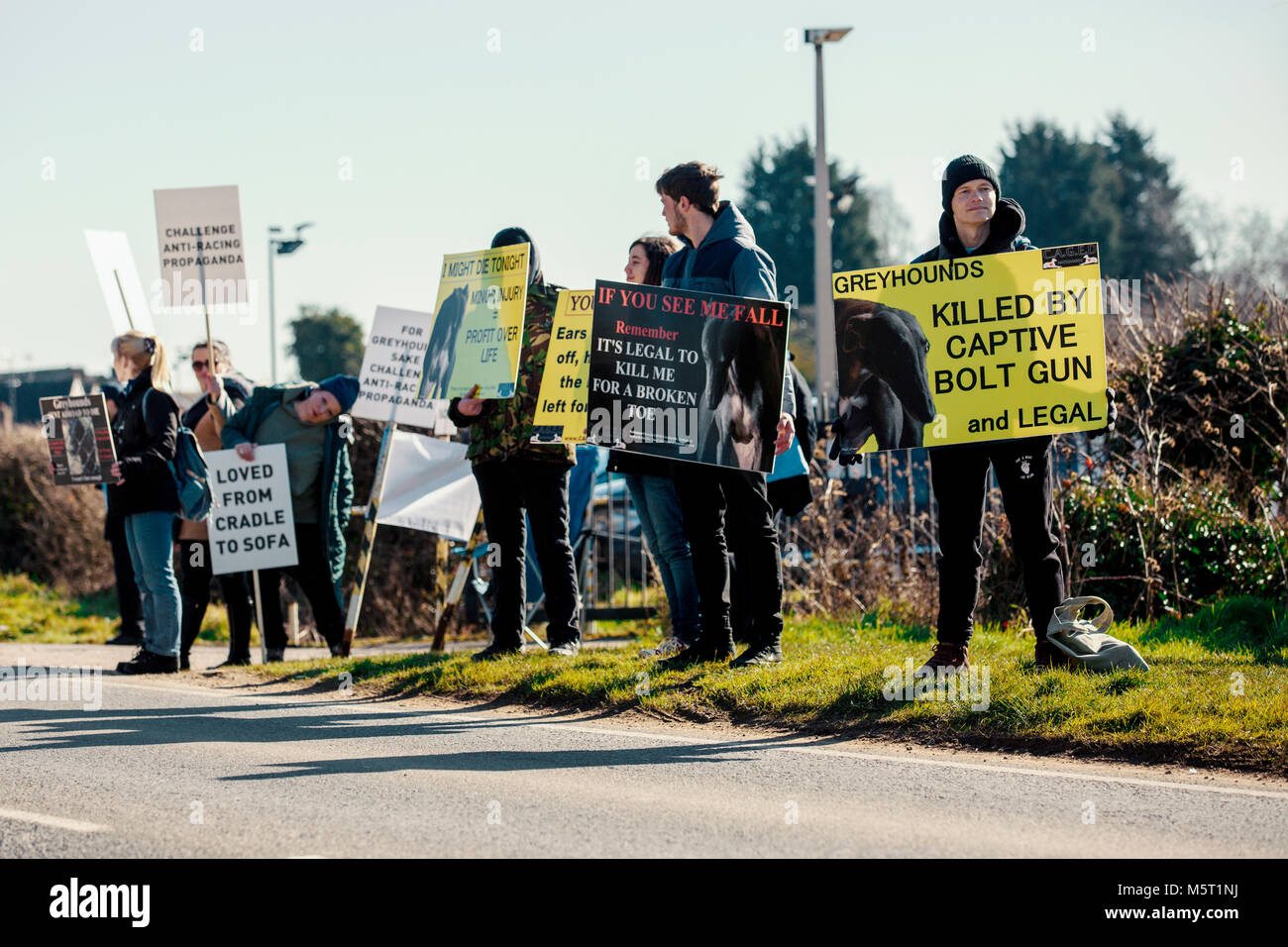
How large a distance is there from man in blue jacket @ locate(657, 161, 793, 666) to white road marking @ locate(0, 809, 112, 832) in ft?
11.9

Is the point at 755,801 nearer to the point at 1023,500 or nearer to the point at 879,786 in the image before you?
the point at 879,786

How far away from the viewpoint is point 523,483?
902 centimetres

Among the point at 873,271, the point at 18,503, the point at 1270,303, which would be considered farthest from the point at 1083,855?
the point at 18,503

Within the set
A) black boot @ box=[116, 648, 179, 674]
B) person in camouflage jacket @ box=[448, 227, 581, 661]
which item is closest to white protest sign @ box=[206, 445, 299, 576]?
black boot @ box=[116, 648, 179, 674]

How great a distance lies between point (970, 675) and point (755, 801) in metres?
2.02

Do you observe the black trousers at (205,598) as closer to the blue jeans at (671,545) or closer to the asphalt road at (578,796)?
the asphalt road at (578,796)

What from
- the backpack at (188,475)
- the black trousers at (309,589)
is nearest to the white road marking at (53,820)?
the backpack at (188,475)

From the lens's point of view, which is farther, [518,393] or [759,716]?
[518,393]

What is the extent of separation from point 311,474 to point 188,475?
1.00 meters

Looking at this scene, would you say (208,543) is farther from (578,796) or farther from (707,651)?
(578,796)

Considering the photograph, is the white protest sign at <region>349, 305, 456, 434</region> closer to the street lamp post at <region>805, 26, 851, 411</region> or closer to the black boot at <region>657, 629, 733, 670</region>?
the black boot at <region>657, 629, 733, 670</region>

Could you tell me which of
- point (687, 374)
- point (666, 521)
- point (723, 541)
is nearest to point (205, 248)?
point (666, 521)

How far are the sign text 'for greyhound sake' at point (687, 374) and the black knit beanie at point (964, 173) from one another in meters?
1.04
